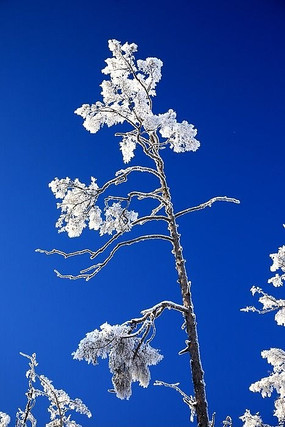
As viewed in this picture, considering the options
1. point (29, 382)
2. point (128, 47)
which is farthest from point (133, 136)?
point (29, 382)

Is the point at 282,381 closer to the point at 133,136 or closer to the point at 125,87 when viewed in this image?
the point at 133,136

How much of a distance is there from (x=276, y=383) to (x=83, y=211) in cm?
1166

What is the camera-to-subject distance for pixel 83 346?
6.43m

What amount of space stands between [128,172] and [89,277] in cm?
268

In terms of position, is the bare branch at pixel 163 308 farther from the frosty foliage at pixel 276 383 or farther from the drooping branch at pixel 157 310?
the frosty foliage at pixel 276 383

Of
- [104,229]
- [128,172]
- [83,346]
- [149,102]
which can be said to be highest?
[149,102]

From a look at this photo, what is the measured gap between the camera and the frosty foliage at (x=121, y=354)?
21.3 feet

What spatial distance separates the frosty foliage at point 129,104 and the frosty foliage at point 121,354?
Answer: 14.6 ft

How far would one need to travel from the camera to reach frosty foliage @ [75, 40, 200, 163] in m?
8.78

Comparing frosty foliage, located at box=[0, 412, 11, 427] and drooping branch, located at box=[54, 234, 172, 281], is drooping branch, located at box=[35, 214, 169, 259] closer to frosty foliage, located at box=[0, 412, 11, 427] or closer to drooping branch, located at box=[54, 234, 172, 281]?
drooping branch, located at box=[54, 234, 172, 281]

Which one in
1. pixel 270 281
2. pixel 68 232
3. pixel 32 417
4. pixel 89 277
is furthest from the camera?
pixel 270 281

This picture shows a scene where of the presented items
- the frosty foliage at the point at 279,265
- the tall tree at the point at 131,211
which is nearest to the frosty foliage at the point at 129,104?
the tall tree at the point at 131,211

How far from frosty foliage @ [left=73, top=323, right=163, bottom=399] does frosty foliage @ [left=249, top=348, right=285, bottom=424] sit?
10357 millimetres

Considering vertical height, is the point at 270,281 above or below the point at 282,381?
above
